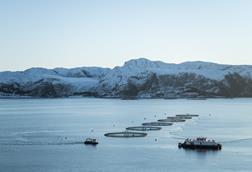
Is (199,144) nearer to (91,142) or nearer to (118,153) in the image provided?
(118,153)

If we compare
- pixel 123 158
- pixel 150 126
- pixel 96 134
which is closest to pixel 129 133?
pixel 96 134

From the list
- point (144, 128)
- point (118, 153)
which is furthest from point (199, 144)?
point (144, 128)

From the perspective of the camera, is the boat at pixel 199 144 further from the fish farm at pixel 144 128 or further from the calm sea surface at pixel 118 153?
the fish farm at pixel 144 128

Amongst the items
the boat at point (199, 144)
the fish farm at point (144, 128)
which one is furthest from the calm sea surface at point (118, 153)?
the fish farm at point (144, 128)

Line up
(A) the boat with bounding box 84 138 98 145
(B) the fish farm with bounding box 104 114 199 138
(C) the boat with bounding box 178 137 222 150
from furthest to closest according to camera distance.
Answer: (B) the fish farm with bounding box 104 114 199 138
(A) the boat with bounding box 84 138 98 145
(C) the boat with bounding box 178 137 222 150

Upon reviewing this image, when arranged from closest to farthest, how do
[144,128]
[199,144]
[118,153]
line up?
[118,153], [199,144], [144,128]

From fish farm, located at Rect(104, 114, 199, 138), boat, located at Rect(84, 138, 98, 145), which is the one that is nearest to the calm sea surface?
boat, located at Rect(84, 138, 98, 145)

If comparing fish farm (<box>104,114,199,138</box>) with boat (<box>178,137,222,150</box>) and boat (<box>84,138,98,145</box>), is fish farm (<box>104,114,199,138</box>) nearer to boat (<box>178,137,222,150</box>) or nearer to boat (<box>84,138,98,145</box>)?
boat (<box>84,138,98,145</box>)

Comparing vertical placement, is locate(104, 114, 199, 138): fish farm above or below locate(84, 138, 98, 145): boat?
above

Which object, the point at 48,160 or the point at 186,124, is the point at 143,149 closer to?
the point at 48,160

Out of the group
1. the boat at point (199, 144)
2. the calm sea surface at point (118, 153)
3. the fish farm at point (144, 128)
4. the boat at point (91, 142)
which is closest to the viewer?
the calm sea surface at point (118, 153)

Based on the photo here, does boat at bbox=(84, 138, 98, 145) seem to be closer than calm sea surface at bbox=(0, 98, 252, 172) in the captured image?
No
